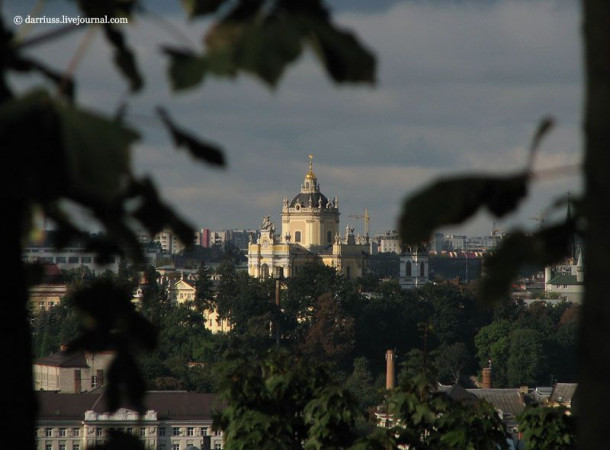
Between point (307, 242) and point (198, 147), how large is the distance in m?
113

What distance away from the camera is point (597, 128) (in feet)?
6.68

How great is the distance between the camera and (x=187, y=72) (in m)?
2.25

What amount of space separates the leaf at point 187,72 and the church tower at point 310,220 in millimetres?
112535

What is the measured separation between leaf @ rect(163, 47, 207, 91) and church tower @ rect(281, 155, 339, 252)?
113 meters

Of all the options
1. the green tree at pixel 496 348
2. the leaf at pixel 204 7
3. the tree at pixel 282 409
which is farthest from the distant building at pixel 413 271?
the leaf at pixel 204 7

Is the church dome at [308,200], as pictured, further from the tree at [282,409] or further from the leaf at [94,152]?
the leaf at [94,152]

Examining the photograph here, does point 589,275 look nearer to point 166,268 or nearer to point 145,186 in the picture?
point 145,186

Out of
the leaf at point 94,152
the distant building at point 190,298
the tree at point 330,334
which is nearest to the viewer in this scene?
the leaf at point 94,152

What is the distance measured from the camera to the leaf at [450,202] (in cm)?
222

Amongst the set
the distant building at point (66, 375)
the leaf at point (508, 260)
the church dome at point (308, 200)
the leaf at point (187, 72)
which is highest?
the church dome at point (308, 200)

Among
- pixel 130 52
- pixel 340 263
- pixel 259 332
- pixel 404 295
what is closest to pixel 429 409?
A: pixel 130 52

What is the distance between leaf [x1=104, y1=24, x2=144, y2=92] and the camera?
110 inches

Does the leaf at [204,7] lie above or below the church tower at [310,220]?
below

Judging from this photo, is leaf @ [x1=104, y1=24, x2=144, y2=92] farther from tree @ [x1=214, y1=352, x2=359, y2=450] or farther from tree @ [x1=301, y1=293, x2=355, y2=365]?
tree @ [x1=301, y1=293, x2=355, y2=365]
